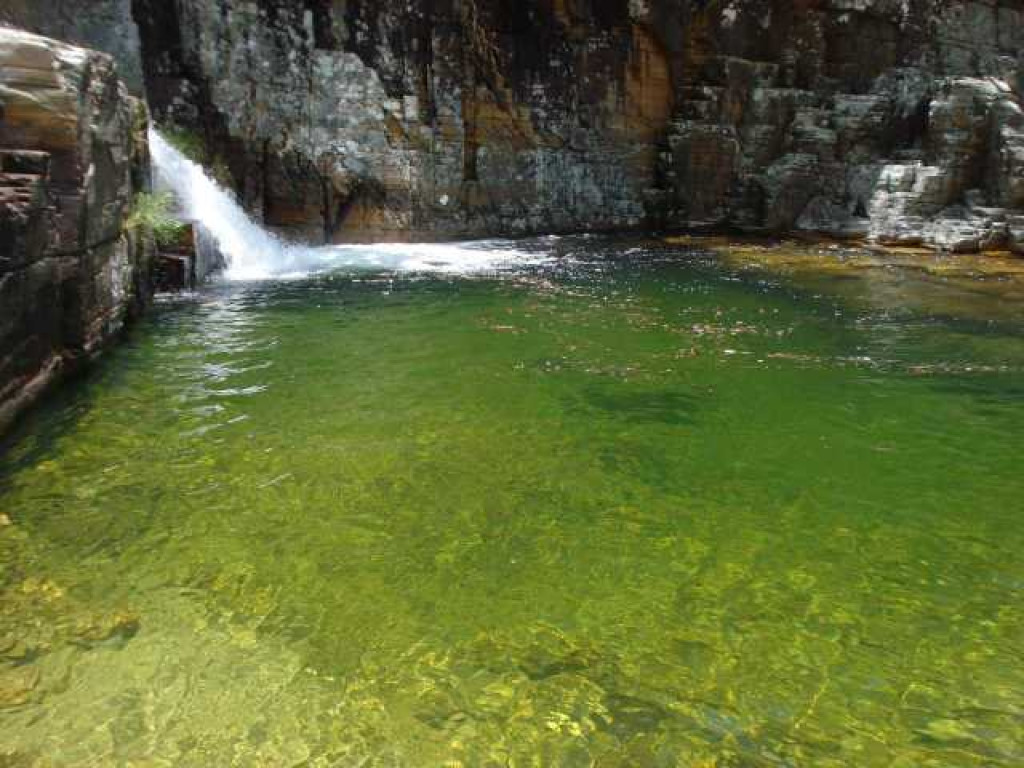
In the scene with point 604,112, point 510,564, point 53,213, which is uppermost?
point 604,112

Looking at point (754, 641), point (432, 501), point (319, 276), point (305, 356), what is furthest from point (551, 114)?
point (754, 641)

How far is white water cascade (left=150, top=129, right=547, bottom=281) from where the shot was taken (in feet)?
42.5

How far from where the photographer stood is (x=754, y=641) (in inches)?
134

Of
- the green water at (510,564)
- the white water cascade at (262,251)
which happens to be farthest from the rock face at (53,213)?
the white water cascade at (262,251)

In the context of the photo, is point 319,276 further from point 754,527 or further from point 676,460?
point 754,527

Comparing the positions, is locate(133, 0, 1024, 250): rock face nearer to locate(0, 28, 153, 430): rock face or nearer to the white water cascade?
the white water cascade

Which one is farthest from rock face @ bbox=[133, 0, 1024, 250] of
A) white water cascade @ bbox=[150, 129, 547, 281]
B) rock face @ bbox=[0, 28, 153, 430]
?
rock face @ bbox=[0, 28, 153, 430]

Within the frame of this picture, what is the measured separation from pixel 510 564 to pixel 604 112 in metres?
18.3

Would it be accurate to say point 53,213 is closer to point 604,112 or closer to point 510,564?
point 510,564

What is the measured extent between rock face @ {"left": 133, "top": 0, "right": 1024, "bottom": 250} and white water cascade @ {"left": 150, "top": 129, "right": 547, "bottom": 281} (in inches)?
43.0

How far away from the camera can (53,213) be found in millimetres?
6023

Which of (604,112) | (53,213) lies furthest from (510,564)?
(604,112)

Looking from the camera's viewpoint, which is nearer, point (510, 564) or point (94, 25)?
point (510, 564)

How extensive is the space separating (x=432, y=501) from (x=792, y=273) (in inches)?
465
